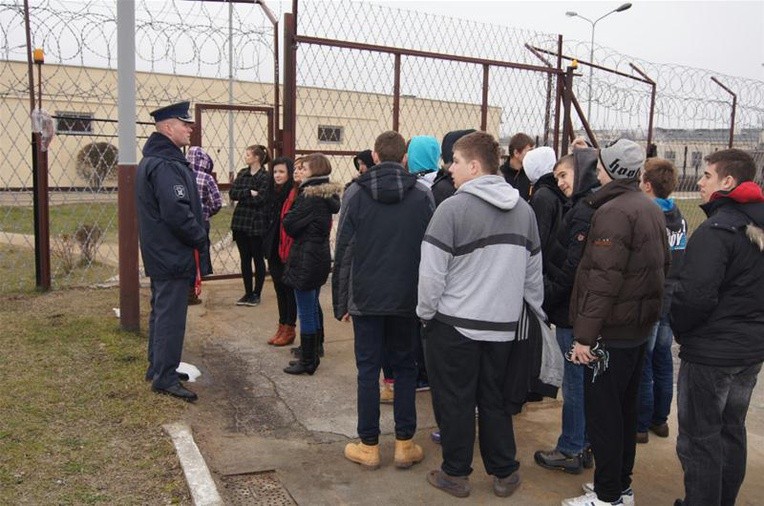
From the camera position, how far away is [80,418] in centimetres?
403

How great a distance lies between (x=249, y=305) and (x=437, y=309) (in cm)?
401

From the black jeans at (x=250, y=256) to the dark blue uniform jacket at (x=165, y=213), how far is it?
240 centimetres

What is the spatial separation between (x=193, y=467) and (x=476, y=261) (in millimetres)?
1756

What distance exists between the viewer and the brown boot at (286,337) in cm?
577

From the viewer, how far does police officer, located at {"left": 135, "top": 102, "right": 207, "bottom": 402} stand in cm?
422

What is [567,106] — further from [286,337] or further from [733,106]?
[286,337]

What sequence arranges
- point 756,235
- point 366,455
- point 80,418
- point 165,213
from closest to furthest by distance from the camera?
point 756,235, point 366,455, point 80,418, point 165,213

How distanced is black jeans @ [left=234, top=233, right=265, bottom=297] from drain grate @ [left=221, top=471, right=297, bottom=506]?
3.45 meters

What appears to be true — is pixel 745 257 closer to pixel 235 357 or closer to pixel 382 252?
pixel 382 252

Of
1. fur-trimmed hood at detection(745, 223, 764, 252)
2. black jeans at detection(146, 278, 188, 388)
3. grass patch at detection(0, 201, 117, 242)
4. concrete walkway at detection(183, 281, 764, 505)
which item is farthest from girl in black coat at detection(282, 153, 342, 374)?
grass patch at detection(0, 201, 117, 242)

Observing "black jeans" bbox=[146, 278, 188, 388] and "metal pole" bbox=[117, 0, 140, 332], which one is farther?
"metal pole" bbox=[117, 0, 140, 332]

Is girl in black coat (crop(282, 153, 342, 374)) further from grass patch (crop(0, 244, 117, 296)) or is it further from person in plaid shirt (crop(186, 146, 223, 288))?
grass patch (crop(0, 244, 117, 296))

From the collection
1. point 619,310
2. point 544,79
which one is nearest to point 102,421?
point 619,310

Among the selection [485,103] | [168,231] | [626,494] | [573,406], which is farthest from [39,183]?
[626,494]
